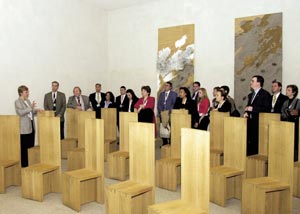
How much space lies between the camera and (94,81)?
34.0ft

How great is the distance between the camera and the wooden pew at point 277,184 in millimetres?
3461

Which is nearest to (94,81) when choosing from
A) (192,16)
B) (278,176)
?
(192,16)

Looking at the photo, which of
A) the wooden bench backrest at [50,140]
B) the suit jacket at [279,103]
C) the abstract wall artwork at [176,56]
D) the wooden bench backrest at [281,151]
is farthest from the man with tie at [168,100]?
the wooden bench backrest at [281,151]

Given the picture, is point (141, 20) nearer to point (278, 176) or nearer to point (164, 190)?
A: point (164, 190)

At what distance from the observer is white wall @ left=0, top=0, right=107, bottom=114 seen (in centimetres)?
772

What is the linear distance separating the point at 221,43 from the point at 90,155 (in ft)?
17.9

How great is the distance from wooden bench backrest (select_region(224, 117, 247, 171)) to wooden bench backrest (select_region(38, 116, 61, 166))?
2.17m

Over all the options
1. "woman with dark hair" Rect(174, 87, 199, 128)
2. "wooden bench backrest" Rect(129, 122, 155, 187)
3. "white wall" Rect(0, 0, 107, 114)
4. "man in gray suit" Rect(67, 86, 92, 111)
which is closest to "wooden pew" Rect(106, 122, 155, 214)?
"wooden bench backrest" Rect(129, 122, 155, 187)

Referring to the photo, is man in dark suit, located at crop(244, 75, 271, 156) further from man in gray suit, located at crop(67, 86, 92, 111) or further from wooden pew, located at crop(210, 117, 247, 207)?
man in gray suit, located at crop(67, 86, 92, 111)

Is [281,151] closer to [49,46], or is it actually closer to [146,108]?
[146,108]

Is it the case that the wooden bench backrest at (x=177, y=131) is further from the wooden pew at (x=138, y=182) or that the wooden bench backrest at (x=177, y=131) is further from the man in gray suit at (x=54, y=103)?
the man in gray suit at (x=54, y=103)

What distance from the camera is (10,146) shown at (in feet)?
15.8

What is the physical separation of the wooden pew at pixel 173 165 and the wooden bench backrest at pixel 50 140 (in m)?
A: 1.41

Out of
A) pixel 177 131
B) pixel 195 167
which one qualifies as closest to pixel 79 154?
pixel 177 131
